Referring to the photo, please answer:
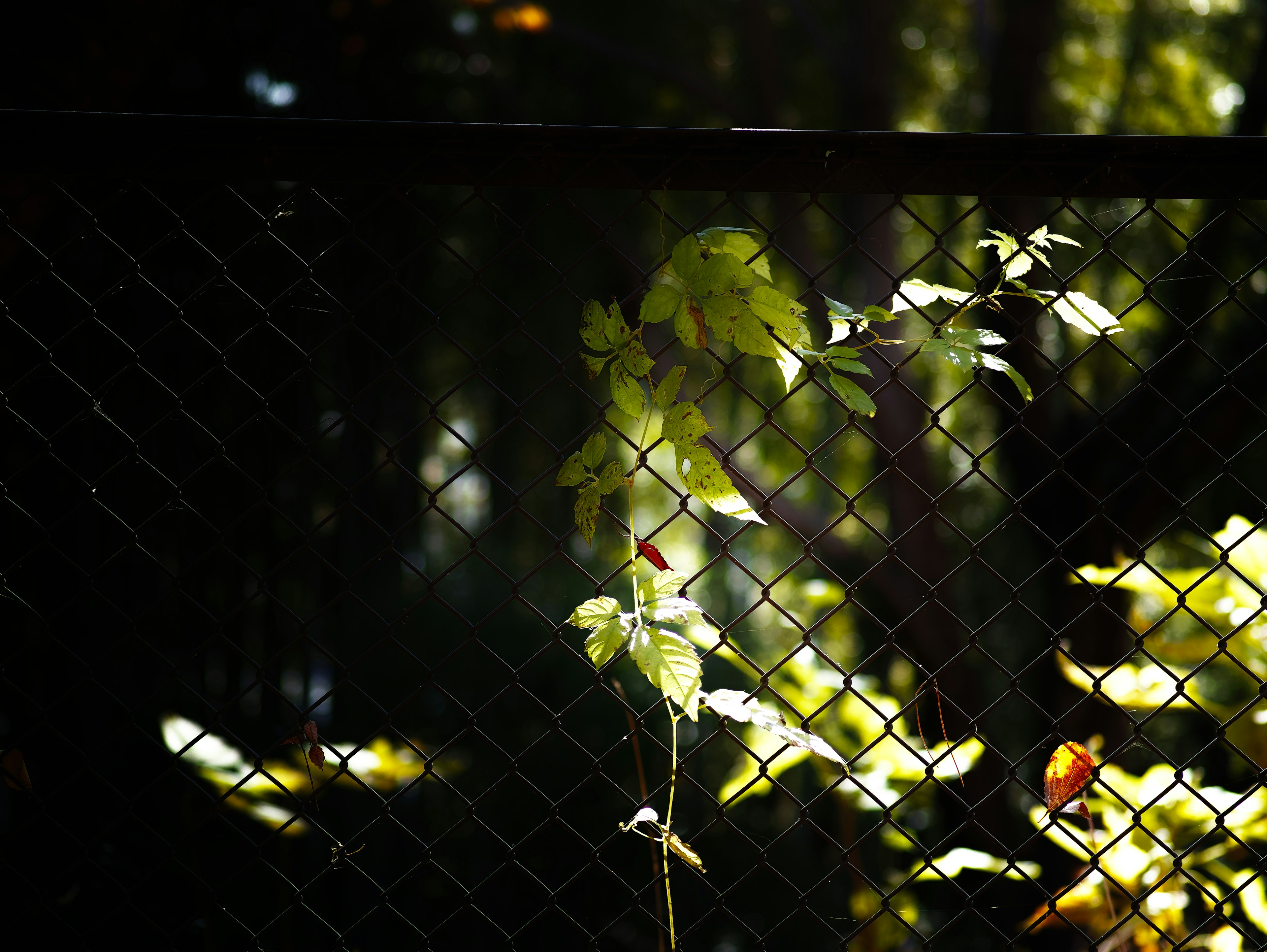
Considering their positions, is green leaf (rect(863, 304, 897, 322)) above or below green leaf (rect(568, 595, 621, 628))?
above

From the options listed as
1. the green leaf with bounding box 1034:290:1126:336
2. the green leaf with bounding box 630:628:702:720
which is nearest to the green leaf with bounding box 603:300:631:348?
the green leaf with bounding box 630:628:702:720

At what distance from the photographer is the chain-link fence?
35.2 inches

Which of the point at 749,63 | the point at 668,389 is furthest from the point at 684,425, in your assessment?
the point at 749,63

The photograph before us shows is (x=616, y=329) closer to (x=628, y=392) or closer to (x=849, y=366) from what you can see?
(x=628, y=392)

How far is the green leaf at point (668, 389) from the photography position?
842 mm

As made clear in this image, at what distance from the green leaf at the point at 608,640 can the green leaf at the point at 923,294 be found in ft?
1.48

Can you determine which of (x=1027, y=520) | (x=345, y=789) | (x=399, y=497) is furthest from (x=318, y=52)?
(x=1027, y=520)

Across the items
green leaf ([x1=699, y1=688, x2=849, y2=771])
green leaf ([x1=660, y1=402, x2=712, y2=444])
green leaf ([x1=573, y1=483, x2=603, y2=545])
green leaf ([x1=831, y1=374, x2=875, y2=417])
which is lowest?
green leaf ([x1=699, y1=688, x2=849, y2=771])

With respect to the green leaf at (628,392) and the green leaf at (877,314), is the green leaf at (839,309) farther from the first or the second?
the green leaf at (628,392)

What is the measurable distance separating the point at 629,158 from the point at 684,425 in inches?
12.4

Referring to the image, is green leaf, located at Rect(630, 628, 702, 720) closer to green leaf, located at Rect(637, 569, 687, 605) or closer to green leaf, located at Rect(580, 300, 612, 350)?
green leaf, located at Rect(637, 569, 687, 605)

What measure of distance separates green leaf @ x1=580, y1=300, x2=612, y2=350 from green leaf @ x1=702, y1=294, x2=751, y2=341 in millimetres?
116

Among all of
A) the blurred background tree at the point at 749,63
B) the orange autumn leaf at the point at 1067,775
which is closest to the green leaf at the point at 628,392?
the orange autumn leaf at the point at 1067,775

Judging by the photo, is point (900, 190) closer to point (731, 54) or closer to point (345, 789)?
point (345, 789)
